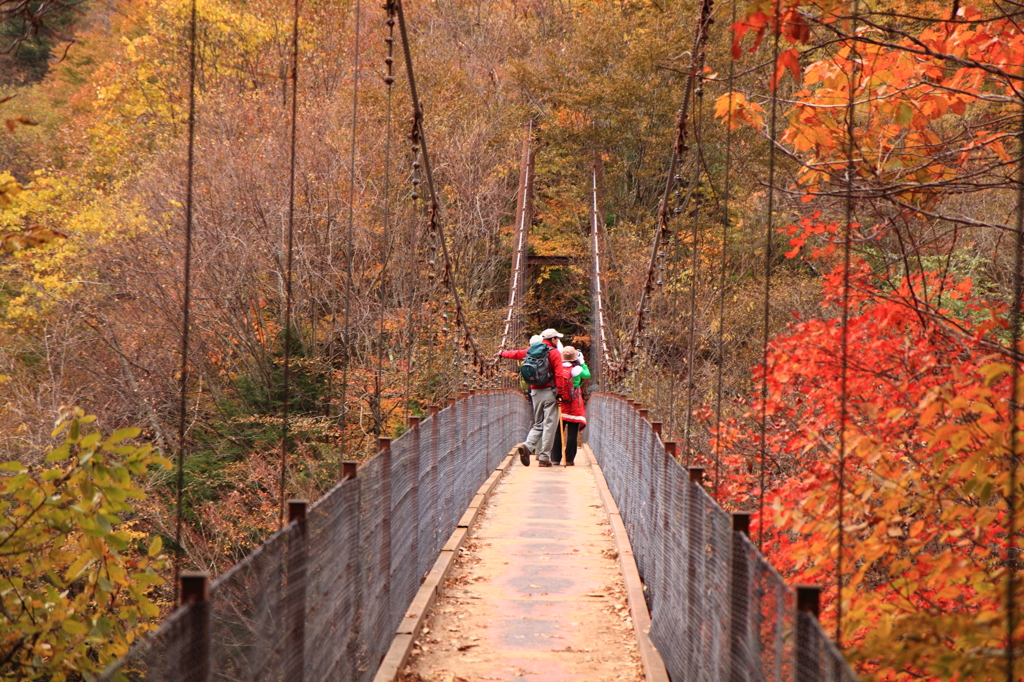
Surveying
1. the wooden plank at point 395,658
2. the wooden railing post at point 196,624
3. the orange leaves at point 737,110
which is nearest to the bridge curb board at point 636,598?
the wooden plank at point 395,658

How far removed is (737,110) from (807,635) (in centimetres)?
328

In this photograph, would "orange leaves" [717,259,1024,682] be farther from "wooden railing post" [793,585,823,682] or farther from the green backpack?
the green backpack

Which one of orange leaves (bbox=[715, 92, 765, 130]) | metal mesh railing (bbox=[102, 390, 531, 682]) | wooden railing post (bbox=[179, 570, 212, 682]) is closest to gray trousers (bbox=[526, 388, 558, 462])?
metal mesh railing (bbox=[102, 390, 531, 682])

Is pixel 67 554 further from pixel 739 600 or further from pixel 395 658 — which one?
pixel 739 600

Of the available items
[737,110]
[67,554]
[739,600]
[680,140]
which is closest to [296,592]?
[739,600]

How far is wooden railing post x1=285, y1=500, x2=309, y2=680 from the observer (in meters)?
2.41

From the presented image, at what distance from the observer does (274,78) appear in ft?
69.6

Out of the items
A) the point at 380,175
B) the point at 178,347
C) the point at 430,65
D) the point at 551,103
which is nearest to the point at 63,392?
the point at 178,347

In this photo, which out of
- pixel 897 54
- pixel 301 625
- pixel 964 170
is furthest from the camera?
pixel 964 170

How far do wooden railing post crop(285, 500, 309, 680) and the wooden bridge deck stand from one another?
5.63 ft

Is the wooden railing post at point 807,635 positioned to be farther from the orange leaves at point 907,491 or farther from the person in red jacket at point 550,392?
the person in red jacket at point 550,392

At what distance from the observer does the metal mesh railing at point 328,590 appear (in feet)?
6.03

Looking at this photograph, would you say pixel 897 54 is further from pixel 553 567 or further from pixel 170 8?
pixel 170 8

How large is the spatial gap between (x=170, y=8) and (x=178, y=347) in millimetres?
10454
